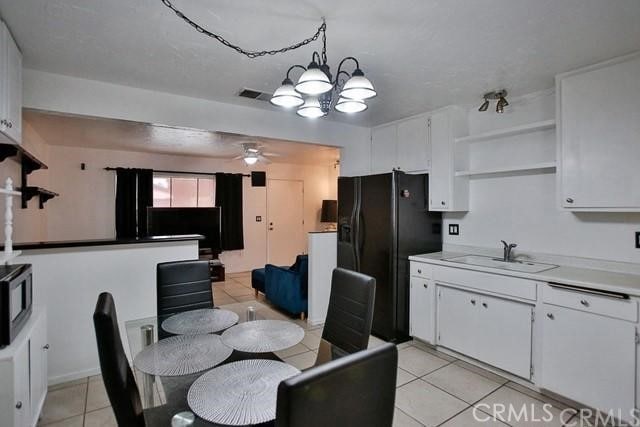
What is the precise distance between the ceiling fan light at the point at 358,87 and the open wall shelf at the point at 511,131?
1.72 metres

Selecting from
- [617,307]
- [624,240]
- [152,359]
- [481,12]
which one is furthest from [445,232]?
[152,359]

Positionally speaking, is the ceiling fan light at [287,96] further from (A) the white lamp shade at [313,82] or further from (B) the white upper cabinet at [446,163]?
(B) the white upper cabinet at [446,163]

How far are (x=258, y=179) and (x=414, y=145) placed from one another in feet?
13.0

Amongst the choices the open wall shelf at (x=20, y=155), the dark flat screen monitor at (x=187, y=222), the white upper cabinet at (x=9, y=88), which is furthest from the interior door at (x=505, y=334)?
the dark flat screen monitor at (x=187, y=222)

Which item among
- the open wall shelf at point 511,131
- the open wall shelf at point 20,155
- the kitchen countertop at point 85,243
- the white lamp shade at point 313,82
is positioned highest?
the open wall shelf at point 511,131

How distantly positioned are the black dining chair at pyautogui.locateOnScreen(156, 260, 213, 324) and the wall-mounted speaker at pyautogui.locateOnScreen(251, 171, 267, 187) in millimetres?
4429

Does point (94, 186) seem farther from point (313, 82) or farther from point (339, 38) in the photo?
point (313, 82)

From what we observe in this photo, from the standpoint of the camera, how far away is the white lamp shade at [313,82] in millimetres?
1593

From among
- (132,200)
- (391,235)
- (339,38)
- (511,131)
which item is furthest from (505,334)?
(132,200)

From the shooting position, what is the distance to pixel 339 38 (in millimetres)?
1962

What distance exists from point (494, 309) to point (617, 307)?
77cm

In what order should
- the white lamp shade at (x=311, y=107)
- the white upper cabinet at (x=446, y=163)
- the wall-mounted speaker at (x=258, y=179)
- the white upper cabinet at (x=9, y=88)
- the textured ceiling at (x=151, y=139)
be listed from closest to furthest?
the white upper cabinet at (x=9, y=88) < the white lamp shade at (x=311, y=107) < the white upper cabinet at (x=446, y=163) < the textured ceiling at (x=151, y=139) < the wall-mounted speaker at (x=258, y=179)

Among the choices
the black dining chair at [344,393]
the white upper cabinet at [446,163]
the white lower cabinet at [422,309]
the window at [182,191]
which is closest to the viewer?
the black dining chair at [344,393]

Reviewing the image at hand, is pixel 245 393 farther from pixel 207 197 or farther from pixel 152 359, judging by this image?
pixel 207 197
